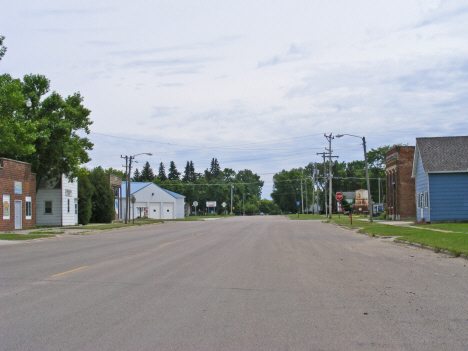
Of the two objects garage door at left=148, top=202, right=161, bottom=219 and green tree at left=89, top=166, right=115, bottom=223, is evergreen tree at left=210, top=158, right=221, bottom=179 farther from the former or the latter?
green tree at left=89, top=166, right=115, bottom=223

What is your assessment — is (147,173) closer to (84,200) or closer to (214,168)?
(214,168)

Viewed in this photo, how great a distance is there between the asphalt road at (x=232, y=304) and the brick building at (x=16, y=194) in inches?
789

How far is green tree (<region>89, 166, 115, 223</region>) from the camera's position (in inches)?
2031

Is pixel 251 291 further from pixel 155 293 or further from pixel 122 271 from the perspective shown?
pixel 122 271


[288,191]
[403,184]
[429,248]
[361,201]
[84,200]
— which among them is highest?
[288,191]

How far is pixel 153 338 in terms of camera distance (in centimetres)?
608

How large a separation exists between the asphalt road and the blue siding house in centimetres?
2411

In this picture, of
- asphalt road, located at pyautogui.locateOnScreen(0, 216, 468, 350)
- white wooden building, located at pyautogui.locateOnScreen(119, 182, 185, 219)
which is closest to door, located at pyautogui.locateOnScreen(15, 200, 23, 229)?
asphalt road, located at pyautogui.locateOnScreen(0, 216, 468, 350)

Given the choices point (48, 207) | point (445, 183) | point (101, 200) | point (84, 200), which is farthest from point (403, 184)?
point (48, 207)

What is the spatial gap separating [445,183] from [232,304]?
3303 centimetres

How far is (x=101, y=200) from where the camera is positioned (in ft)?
171

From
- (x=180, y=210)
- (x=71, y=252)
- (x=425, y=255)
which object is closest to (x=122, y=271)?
(x=71, y=252)

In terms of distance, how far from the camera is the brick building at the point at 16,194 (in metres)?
32.3

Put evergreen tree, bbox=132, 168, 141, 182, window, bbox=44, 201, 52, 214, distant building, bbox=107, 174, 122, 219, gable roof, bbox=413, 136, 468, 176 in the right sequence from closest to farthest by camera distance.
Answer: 1. gable roof, bbox=413, 136, 468, 176
2. window, bbox=44, 201, 52, 214
3. distant building, bbox=107, 174, 122, 219
4. evergreen tree, bbox=132, 168, 141, 182
